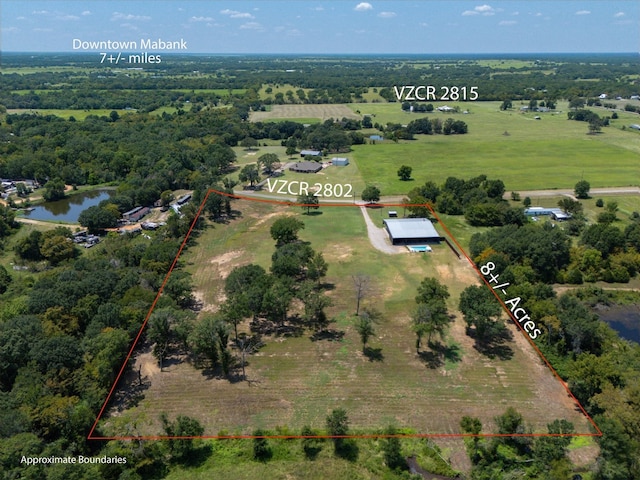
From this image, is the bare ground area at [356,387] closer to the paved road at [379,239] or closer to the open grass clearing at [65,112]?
the paved road at [379,239]

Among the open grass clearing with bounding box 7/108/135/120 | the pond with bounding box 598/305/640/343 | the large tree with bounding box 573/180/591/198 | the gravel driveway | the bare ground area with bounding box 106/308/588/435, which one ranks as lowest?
the bare ground area with bounding box 106/308/588/435

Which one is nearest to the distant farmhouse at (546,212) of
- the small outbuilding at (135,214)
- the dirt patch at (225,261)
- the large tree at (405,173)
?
the large tree at (405,173)

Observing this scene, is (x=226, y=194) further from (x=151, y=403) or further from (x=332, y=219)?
(x=151, y=403)

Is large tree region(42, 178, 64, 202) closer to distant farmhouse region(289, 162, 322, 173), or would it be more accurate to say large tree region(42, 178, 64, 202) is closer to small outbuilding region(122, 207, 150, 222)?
small outbuilding region(122, 207, 150, 222)

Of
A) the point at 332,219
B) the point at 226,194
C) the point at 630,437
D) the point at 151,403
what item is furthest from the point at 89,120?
the point at 630,437

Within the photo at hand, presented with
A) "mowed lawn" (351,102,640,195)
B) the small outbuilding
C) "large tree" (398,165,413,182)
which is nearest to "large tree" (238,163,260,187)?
the small outbuilding
